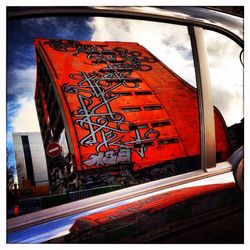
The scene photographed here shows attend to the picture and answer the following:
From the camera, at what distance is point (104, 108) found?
1825mm

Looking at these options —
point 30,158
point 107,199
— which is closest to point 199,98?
point 107,199

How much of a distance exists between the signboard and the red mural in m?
0.08

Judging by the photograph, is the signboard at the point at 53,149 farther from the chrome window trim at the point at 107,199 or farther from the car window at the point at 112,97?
the chrome window trim at the point at 107,199

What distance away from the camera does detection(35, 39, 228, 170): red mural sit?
178cm

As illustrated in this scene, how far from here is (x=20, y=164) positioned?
171 centimetres

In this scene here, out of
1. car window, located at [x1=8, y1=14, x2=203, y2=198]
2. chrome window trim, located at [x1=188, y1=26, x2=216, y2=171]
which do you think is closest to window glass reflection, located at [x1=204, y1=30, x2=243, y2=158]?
chrome window trim, located at [x1=188, y1=26, x2=216, y2=171]

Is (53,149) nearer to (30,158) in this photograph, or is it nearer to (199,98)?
(30,158)

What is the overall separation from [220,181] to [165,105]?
54cm

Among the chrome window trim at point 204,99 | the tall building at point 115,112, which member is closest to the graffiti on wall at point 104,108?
the tall building at point 115,112

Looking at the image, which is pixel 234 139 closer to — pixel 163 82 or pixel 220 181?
pixel 220 181

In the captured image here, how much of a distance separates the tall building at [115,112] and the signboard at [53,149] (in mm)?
22

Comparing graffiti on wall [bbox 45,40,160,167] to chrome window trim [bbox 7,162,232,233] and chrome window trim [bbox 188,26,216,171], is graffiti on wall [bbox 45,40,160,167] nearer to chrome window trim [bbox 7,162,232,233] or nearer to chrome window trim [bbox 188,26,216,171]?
chrome window trim [bbox 7,162,232,233]

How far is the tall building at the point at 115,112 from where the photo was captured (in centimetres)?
174
